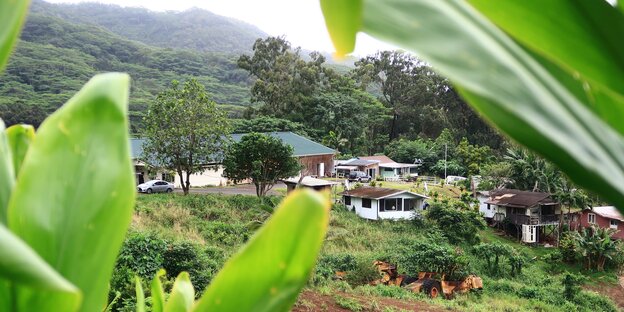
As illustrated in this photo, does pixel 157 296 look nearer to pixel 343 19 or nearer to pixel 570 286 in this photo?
pixel 343 19

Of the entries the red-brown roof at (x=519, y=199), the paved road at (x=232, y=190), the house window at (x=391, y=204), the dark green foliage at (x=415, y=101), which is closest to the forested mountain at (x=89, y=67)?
the paved road at (x=232, y=190)

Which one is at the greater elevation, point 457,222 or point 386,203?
point 386,203

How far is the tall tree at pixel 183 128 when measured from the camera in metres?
11.4

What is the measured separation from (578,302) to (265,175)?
7.10 meters

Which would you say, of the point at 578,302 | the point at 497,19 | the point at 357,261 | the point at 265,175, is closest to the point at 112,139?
the point at 497,19

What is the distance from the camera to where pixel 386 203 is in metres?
12.2

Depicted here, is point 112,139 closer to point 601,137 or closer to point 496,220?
point 601,137

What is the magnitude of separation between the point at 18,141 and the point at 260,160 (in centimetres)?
1136

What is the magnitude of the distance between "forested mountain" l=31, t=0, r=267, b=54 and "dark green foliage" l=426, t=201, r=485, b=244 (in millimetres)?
60019

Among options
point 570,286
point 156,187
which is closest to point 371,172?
point 156,187

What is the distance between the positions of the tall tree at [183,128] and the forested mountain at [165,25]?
57.4 m

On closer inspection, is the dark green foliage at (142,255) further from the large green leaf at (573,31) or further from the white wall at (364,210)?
the white wall at (364,210)

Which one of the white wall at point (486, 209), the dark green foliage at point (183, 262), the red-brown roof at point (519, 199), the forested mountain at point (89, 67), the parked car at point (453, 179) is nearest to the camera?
the dark green foliage at point (183, 262)

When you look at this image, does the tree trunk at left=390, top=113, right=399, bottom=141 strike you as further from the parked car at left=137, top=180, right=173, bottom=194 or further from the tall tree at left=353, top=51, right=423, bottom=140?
the parked car at left=137, top=180, right=173, bottom=194
